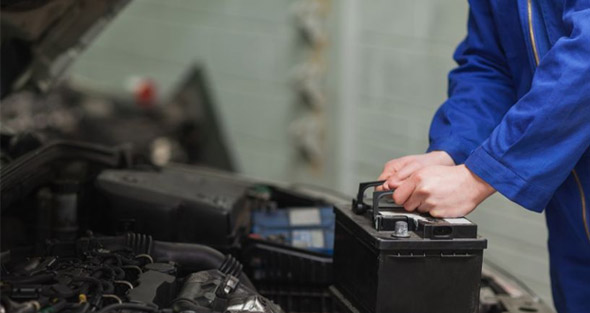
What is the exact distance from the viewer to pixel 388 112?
3.98m

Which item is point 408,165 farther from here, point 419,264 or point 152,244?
point 152,244

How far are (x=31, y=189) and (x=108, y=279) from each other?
573 millimetres

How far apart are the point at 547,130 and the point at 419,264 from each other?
0.32m

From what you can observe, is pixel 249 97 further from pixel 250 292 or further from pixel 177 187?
pixel 250 292

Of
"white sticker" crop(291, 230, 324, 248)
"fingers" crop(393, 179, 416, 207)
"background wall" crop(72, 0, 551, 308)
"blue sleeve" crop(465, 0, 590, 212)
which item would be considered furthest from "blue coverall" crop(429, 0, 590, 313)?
"background wall" crop(72, 0, 551, 308)

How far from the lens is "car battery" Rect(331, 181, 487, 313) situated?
1.38 meters

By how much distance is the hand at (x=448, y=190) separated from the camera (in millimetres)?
1458

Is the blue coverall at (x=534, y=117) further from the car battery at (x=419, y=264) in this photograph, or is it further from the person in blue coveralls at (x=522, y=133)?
the car battery at (x=419, y=264)

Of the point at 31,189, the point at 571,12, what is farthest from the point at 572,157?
the point at 31,189

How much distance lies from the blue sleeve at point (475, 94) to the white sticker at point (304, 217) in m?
0.44

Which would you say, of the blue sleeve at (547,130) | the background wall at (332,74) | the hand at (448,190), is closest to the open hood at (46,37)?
the hand at (448,190)

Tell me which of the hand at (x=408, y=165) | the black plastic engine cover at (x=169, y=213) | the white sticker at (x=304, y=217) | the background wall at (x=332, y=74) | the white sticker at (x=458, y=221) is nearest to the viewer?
the white sticker at (x=458, y=221)

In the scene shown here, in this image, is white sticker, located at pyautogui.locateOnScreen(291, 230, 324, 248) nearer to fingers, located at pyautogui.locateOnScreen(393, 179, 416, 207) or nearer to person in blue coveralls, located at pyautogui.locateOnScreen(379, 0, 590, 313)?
person in blue coveralls, located at pyautogui.locateOnScreen(379, 0, 590, 313)

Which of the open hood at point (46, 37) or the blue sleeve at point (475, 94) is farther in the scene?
the open hood at point (46, 37)
